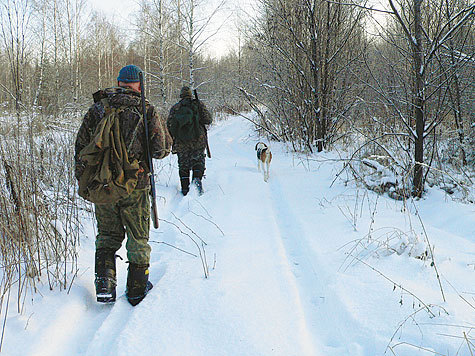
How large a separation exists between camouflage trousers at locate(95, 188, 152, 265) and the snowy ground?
375mm

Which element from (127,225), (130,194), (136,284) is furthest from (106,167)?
(136,284)

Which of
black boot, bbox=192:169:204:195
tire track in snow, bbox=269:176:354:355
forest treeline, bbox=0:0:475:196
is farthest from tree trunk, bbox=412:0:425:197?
black boot, bbox=192:169:204:195

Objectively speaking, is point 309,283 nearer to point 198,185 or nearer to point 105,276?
point 105,276

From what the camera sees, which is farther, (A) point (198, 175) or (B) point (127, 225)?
(A) point (198, 175)

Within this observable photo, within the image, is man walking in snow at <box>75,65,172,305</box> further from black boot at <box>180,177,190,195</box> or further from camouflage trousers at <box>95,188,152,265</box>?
black boot at <box>180,177,190,195</box>

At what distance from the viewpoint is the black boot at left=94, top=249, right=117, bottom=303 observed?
8.42ft

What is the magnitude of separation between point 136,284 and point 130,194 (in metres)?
0.73

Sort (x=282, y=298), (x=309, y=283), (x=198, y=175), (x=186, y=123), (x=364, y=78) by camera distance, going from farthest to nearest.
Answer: (x=364, y=78) → (x=198, y=175) → (x=186, y=123) → (x=309, y=283) → (x=282, y=298)

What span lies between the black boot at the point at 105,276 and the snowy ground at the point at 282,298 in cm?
11

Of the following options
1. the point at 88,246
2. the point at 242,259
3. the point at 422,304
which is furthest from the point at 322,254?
the point at 88,246

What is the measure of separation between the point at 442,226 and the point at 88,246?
444 cm

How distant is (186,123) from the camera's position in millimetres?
5844

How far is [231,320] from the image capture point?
2.28 m

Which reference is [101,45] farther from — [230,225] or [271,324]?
[271,324]
